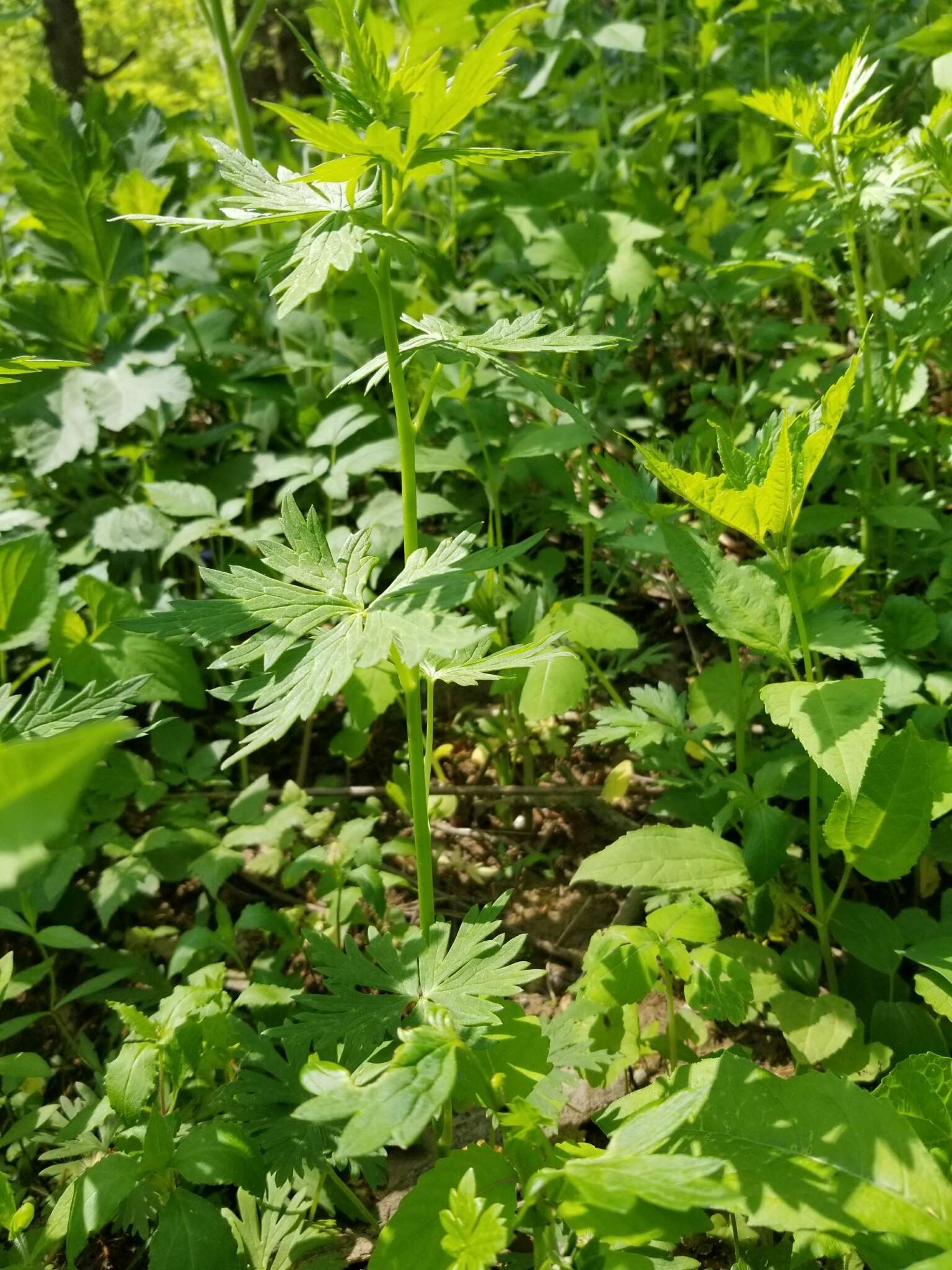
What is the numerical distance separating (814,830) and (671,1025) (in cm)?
37

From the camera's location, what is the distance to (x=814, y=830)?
1406 millimetres

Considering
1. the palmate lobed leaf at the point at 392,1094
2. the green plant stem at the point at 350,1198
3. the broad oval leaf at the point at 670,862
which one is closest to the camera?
the palmate lobed leaf at the point at 392,1094

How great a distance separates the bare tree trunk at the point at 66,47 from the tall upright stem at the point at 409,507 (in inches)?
A: 235

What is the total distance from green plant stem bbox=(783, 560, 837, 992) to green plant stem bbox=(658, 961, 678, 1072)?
254 millimetres

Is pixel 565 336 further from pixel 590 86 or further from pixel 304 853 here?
pixel 590 86

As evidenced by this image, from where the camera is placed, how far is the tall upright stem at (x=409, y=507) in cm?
111

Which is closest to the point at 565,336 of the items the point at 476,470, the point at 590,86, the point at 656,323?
the point at 476,470

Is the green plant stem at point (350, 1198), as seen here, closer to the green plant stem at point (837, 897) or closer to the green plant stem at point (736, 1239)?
the green plant stem at point (736, 1239)

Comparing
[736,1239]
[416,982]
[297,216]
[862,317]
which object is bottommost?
[736,1239]

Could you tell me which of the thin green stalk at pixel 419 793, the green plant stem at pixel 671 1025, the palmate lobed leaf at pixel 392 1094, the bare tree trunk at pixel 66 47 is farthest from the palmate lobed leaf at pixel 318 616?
the bare tree trunk at pixel 66 47

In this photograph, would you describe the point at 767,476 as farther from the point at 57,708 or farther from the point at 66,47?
the point at 66,47

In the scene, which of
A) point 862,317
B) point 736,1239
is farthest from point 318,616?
point 862,317

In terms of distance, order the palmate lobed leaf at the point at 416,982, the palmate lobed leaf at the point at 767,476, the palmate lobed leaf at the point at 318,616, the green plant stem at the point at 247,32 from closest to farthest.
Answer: the palmate lobed leaf at the point at 318,616, the palmate lobed leaf at the point at 416,982, the palmate lobed leaf at the point at 767,476, the green plant stem at the point at 247,32

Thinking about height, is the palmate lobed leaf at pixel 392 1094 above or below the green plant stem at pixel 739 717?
above
